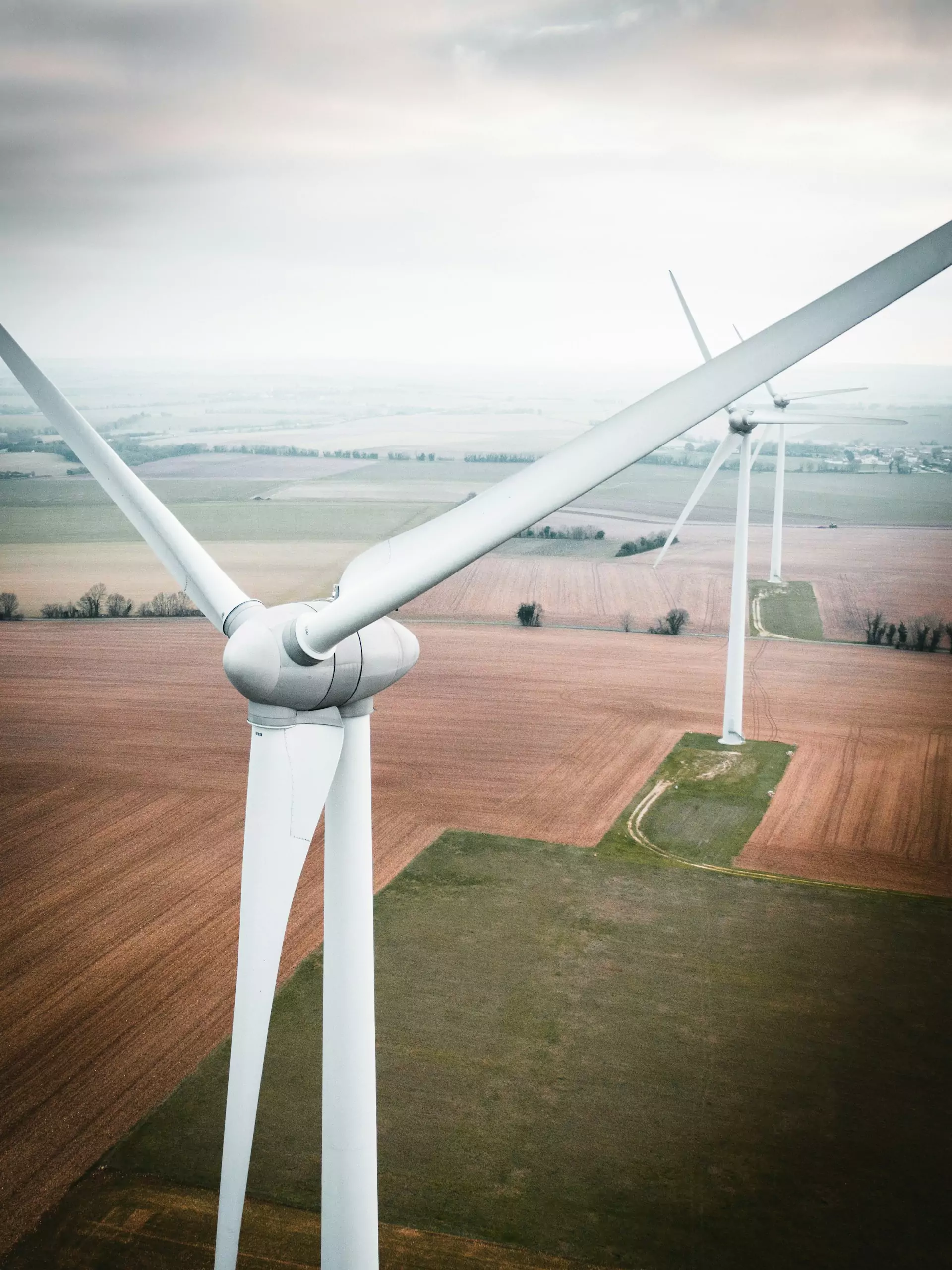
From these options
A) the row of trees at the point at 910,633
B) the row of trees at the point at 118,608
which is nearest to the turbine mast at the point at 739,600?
the row of trees at the point at 910,633

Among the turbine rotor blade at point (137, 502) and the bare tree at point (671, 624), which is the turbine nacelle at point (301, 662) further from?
the bare tree at point (671, 624)

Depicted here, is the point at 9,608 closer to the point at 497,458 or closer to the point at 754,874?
the point at 497,458

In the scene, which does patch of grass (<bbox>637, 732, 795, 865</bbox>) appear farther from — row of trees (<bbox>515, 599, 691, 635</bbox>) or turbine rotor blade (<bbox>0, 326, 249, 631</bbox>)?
row of trees (<bbox>515, 599, 691, 635</bbox>)

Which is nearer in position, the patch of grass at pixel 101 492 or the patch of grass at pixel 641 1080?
the patch of grass at pixel 641 1080

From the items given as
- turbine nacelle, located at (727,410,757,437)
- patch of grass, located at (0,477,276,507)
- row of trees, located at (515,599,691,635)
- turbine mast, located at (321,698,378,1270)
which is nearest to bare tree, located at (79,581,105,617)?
patch of grass, located at (0,477,276,507)

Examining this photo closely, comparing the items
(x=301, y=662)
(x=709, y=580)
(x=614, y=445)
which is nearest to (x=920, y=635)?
(x=709, y=580)

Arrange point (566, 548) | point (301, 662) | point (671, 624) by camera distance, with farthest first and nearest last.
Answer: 1. point (566, 548)
2. point (671, 624)
3. point (301, 662)
